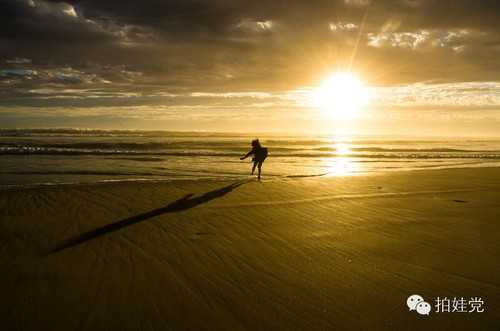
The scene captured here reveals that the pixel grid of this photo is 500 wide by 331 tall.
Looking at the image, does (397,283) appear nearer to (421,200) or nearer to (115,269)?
(115,269)

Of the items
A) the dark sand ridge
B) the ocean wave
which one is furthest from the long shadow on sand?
the ocean wave

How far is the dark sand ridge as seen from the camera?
4.55m

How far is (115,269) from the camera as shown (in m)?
5.90

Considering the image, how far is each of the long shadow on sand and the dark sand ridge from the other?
5cm

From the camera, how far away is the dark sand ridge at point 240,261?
14.9 ft

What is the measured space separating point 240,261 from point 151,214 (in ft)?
13.1

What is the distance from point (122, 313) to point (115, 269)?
1437 mm

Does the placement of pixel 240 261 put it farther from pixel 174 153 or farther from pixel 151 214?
pixel 174 153

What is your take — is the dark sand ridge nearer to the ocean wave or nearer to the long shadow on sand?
the long shadow on sand

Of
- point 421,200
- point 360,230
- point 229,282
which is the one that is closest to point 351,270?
point 229,282

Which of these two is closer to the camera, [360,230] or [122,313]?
[122,313]

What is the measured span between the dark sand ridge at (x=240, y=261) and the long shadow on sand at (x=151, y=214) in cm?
5

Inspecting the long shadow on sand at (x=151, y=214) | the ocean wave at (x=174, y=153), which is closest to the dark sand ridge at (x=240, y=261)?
the long shadow on sand at (x=151, y=214)

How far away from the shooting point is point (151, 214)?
960 centimetres
